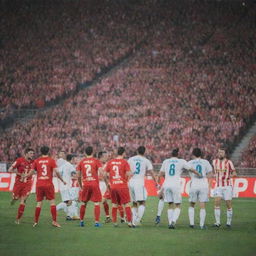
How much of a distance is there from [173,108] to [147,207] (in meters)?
18.4

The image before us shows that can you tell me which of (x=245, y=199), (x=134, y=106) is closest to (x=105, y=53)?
(x=134, y=106)

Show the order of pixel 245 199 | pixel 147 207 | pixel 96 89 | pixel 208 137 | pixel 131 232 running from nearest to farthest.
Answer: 1. pixel 131 232
2. pixel 147 207
3. pixel 245 199
4. pixel 208 137
5. pixel 96 89

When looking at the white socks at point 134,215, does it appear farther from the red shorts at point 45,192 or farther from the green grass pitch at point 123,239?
the red shorts at point 45,192

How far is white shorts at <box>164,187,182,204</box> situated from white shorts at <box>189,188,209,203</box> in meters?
0.48

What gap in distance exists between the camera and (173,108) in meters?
42.2

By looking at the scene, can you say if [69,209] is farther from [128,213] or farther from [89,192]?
[128,213]

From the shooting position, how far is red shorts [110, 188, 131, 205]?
17.0m

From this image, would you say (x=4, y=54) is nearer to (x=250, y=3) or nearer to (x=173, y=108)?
(x=173, y=108)

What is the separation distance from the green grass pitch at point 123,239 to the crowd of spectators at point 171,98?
60.4 ft

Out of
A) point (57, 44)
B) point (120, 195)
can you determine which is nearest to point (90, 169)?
point (120, 195)

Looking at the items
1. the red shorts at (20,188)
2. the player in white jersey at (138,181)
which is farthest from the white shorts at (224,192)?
the red shorts at (20,188)

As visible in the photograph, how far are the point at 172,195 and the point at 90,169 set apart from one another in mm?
2341

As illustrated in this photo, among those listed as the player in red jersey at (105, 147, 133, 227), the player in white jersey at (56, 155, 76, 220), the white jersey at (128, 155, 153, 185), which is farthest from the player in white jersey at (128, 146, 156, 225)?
the player in white jersey at (56, 155, 76, 220)

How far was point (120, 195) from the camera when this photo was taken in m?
17.0
